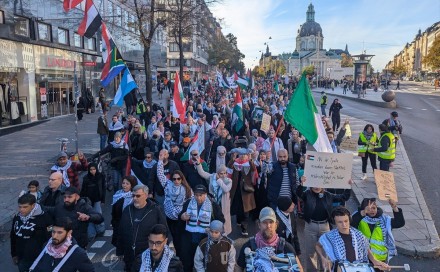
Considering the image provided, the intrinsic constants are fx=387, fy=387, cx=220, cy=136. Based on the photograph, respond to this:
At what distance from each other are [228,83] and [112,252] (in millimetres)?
17385

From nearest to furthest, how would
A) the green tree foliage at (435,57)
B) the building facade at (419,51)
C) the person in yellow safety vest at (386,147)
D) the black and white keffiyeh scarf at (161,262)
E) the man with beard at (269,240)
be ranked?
the black and white keffiyeh scarf at (161,262), the man with beard at (269,240), the person in yellow safety vest at (386,147), the green tree foliage at (435,57), the building facade at (419,51)

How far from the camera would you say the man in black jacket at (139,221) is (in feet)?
15.4

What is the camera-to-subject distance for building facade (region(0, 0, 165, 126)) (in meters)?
17.4

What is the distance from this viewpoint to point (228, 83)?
22.9m

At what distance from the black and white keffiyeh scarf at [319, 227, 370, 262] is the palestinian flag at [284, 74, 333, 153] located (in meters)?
2.14

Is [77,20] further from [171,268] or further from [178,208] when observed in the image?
[171,268]

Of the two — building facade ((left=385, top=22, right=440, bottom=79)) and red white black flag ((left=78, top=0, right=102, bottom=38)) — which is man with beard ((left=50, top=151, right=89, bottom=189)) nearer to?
red white black flag ((left=78, top=0, right=102, bottom=38))

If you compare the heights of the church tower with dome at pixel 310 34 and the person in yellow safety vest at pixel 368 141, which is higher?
the church tower with dome at pixel 310 34


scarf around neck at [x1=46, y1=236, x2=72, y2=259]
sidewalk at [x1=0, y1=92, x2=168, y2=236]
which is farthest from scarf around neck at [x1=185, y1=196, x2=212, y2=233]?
sidewalk at [x1=0, y1=92, x2=168, y2=236]

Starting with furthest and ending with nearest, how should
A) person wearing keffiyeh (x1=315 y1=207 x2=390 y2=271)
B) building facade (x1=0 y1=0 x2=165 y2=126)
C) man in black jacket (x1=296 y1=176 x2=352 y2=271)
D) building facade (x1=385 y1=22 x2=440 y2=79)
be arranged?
building facade (x1=385 y1=22 x2=440 y2=79), building facade (x1=0 y1=0 x2=165 y2=126), man in black jacket (x1=296 y1=176 x2=352 y2=271), person wearing keffiyeh (x1=315 y1=207 x2=390 y2=271)

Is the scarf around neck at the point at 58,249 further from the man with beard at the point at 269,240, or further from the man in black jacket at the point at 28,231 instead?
the man with beard at the point at 269,240

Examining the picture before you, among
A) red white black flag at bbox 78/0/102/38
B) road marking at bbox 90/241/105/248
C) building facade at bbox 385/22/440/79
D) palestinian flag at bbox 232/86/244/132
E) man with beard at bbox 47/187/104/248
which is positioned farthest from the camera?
building facade at bbox 385/22/440/79

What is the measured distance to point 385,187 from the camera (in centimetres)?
498

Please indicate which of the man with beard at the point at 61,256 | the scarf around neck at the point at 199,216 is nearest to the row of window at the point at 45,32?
the scarf around neck at the point at 199,216
